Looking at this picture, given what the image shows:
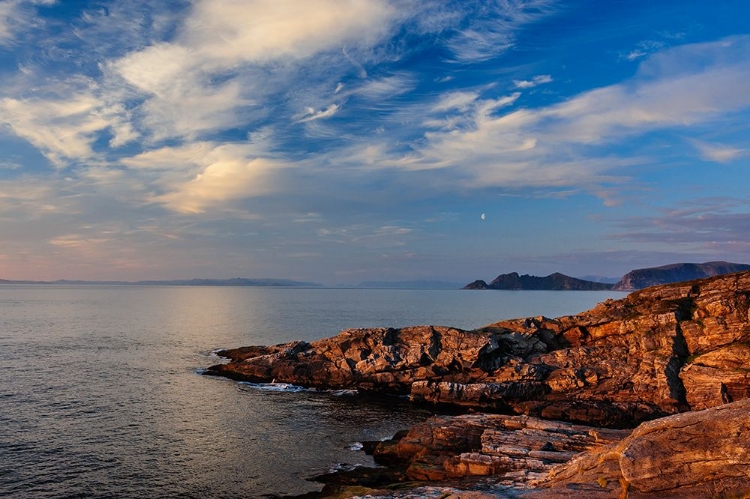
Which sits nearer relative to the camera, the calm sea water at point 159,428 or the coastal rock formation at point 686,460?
the coastal rock formation at point 686,460

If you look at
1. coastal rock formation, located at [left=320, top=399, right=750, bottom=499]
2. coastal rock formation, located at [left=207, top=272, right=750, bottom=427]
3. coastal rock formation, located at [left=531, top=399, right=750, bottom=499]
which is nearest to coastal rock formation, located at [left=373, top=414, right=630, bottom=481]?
coastal rock formation, located at [left=320, top=399, right=750, bottom=499]

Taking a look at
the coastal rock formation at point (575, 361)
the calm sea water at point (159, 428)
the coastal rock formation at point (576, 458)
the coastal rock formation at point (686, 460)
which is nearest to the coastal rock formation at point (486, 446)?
the coastal rock formation at point (576, 458)

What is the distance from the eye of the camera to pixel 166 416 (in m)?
57.2

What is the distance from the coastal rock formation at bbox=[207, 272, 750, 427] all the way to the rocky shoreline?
0.18 metres

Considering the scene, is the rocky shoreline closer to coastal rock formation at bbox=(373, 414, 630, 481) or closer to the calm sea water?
coastal rock formation at bbox=(373, 414, 630, 481)

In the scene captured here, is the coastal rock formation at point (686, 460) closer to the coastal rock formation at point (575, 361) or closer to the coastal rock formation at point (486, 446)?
the coastal rock formation at point (486, 446)

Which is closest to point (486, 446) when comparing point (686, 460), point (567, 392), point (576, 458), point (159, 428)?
point (576, 458)

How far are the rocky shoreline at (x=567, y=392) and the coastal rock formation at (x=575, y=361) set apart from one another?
0.18m

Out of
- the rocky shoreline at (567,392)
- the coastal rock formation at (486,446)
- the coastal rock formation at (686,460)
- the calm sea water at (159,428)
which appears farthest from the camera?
the calm sea water at (159,428)

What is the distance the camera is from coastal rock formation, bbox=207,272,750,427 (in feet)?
193

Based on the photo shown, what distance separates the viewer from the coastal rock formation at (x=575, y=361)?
58.8 metres

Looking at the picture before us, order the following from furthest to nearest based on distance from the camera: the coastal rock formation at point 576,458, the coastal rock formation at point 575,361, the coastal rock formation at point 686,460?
the coastal rock formation at point 575,361
the coastal rock formation at point 576,458
the coastal rock formation at point 686,460

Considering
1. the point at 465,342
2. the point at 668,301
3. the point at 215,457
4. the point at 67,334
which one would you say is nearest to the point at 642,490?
the point at 215,457

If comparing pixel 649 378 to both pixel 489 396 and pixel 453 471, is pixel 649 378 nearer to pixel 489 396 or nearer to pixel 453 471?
pixel 489 396
